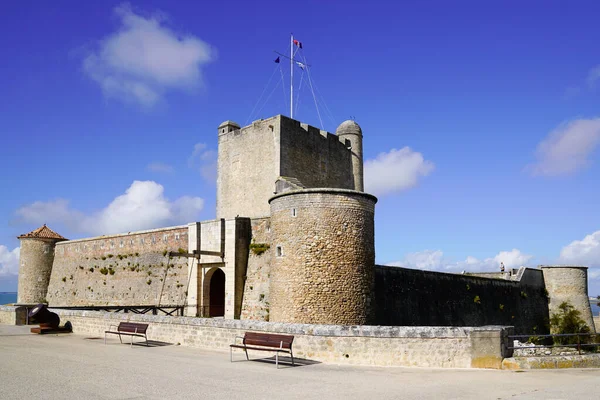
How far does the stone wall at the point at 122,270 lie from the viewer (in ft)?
78.8

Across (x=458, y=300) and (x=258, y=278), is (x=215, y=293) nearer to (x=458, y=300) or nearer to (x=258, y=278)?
(x=258, y=278)

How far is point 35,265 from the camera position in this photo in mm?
32906

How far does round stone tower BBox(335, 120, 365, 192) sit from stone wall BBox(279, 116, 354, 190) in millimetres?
284

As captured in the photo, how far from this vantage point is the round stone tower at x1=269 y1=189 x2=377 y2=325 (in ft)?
53.0

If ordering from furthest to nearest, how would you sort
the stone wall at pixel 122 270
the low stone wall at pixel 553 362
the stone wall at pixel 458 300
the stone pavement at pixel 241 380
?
1. the stone wall at pixel 122 270
2. the stone wall at pixel 458 300
3. the low stone wall at pixel 553 362
4. the stone pavement at pixel 241 380

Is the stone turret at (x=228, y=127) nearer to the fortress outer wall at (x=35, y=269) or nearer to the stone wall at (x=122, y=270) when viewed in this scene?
the stone wall at (x=122, y=270)

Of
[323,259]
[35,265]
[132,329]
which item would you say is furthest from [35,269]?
[323,259]

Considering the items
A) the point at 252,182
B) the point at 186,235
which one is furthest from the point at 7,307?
the point at 252,182

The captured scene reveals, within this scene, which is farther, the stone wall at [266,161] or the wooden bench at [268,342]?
the stone wall at [266,161]

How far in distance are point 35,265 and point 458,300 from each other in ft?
82.6

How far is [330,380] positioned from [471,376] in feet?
9.07

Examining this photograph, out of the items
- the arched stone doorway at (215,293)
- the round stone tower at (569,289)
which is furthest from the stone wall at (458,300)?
the arched stone doorway at (215,293)

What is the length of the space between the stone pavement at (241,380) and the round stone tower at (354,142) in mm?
17337

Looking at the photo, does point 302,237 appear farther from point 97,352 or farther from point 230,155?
point 230,155
